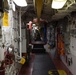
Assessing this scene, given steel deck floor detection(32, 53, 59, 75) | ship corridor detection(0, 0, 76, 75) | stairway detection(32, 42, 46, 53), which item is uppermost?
ship corridor detection(0, 0, 76, 75)

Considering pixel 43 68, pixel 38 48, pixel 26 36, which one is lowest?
pixel 43 68

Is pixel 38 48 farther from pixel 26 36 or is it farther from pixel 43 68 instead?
pixel 43 68

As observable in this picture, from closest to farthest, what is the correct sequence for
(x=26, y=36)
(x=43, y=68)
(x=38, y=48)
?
(x=43, y=68) < (x=26, y=36) < (x=38, y=48)

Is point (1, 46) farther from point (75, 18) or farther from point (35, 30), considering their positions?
point (35, 30)

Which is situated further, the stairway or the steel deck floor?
the stairway

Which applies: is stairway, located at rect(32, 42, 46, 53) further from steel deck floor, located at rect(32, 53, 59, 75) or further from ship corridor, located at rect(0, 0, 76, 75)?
steel deck floor, located at rect(32, 53, 59, 75)

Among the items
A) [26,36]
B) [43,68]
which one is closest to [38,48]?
[26,36]

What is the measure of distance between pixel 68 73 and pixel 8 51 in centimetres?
357

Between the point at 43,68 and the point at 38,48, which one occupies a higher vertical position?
the point at 38,48

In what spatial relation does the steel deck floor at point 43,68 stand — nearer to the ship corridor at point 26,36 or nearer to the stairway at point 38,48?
the ship corridor at point 26,36

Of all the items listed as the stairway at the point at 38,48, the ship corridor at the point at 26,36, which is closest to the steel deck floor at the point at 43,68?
the ship corridor at the point at 26,36

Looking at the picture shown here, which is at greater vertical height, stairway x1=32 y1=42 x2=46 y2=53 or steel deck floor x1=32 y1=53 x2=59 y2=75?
stairway x1=32 y1=42 x2=46 y2=53

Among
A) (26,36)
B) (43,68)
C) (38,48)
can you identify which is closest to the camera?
(43,68)

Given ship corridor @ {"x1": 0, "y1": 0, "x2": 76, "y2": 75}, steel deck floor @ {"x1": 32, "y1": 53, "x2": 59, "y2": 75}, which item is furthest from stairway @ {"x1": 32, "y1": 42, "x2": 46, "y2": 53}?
steel deck floor @ {"x1": 32, "y1": 53, "x2": 59, "y2": 75}
